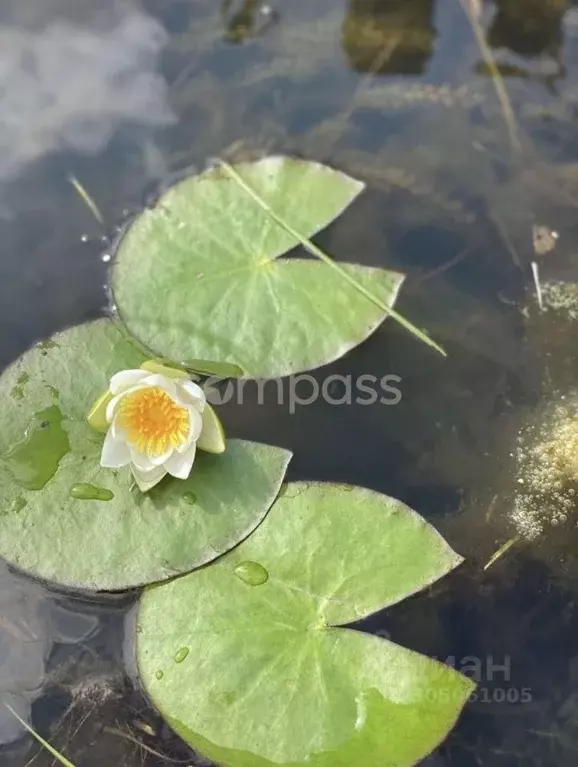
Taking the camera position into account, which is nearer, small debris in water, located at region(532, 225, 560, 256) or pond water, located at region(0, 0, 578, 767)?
pond water, located at region(0, 0, 578, 767)

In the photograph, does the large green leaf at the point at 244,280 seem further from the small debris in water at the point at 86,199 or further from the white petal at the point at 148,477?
the white petal at the point at 148,477

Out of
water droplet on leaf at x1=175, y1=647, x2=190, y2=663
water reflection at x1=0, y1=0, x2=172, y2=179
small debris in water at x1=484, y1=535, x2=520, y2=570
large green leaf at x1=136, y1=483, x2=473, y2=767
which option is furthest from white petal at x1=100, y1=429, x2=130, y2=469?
water reflection at x1=0, y1=0, x2=172, y2=179

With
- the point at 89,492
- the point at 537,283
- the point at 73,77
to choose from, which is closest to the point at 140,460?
the point at 89,492

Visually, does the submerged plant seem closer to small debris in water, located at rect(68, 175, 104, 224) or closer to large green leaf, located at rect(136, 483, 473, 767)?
large green leaf, located at rect(136, 483, 473, 767)

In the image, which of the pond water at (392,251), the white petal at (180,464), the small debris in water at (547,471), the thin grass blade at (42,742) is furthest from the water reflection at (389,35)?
the thin grass blade at (42,742)

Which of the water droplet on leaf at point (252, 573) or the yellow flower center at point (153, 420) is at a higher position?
the yellow flower center at point (153, 420)

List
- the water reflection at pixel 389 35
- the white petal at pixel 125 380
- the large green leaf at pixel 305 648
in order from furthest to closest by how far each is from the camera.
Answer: the water reflection at pixel 389 35, the white petal at pixel 125 380, the large green leaf at pixel 305 648

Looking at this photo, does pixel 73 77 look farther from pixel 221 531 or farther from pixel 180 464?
pixel 221 531
